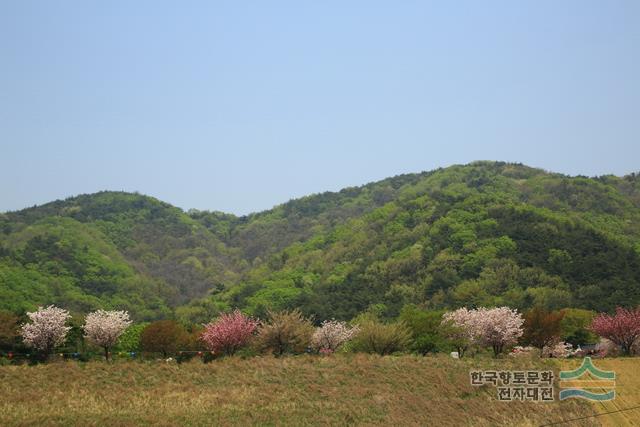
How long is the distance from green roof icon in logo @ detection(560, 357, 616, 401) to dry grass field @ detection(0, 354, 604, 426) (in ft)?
3.46

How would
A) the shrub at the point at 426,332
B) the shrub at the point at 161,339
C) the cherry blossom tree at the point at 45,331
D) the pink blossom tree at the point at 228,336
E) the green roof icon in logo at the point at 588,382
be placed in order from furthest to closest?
1. the shrub at the point at 426,332
2. the shrub at the point at 161,339
3. the pink blossom tree at the point at 228,336
4. the cherry blossom tree at the point at 45,331
5. the green roof icon in logo at the point at 588,382

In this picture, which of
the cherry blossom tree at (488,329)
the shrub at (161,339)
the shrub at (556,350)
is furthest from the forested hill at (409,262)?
the shrub at (161,339)

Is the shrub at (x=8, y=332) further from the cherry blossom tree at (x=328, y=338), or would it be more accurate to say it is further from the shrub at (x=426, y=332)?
the shrub at (x=426, y=332)

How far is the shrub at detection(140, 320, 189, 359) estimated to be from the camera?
2002 inches

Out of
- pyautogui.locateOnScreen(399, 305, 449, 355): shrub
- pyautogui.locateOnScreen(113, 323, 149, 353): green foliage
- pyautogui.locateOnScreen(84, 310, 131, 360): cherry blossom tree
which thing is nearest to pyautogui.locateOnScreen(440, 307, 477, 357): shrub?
pyautogui.locateOnScreen(399, 305, 449, 355): shrub

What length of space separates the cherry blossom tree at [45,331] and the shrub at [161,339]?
6260 millimetres

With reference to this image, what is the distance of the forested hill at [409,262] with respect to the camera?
8588 cm

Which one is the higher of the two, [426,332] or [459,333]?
[426,332]

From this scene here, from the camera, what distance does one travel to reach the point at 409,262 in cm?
10275

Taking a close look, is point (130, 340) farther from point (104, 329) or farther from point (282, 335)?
point (282, 335)

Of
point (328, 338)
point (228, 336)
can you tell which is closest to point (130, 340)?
point (228, 336)

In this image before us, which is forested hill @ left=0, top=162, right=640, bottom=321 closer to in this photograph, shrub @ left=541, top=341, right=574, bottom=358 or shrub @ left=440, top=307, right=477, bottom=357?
shrub @ left=541, top=341, right=574, bottom=358

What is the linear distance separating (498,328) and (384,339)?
25.1 ft

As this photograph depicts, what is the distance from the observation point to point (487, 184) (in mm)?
161125
